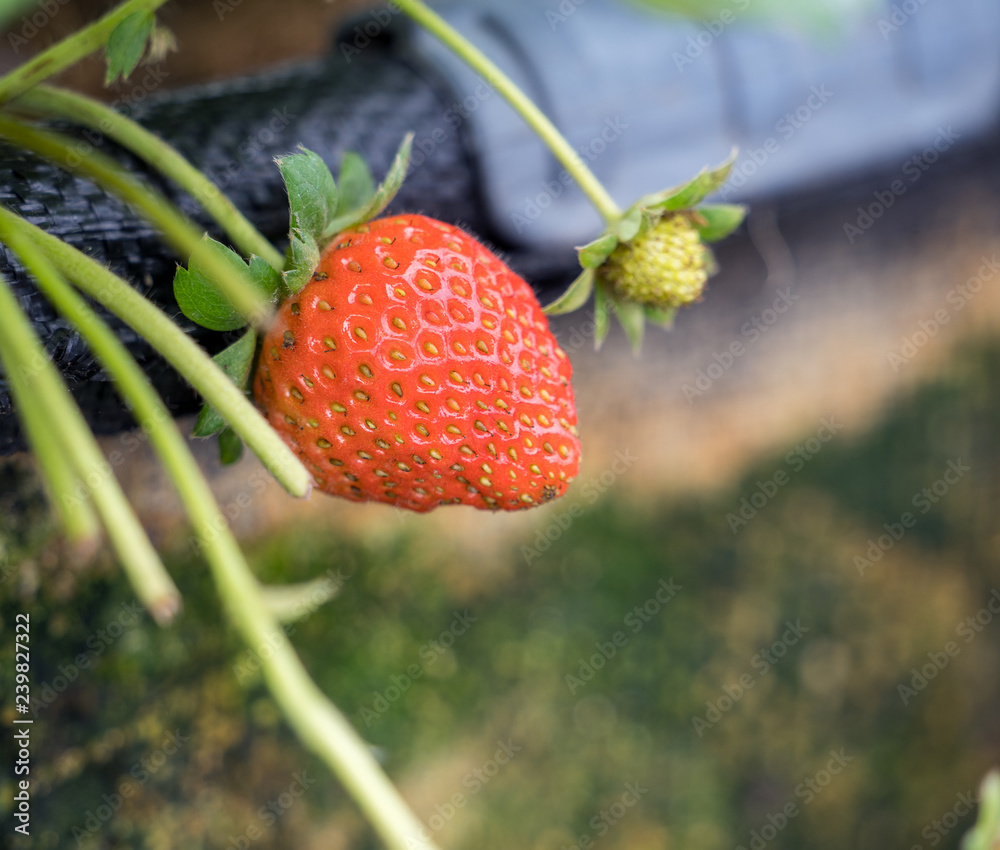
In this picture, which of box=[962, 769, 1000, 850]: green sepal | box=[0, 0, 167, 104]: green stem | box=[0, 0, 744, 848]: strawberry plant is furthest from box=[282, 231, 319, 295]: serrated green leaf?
box=[962, 769, 1000, 850]: green sepal

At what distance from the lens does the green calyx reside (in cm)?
43

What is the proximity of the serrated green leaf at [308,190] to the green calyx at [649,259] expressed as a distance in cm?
11

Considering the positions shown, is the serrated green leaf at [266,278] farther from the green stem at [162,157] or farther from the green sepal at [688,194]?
the green sepal at [688,194]

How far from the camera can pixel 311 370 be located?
374 millimetres

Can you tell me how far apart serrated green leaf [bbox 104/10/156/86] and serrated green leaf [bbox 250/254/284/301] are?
0.33ft

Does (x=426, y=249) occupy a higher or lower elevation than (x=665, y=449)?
higher

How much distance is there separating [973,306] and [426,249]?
1.04 meters

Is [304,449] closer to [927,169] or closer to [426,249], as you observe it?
[426,249]

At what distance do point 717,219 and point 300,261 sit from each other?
8.6 inches

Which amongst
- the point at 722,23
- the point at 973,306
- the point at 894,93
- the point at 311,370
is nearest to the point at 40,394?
the point at 311,370

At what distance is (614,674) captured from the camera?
99 cm

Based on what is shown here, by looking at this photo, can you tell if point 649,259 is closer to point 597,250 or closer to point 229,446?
point 597,250

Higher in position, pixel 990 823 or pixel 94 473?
pixel 94 473

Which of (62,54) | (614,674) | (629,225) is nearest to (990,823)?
(614,674)
